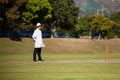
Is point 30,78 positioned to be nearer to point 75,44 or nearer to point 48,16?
point 75,44

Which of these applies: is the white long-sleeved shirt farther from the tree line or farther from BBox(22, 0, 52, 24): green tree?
BBox(22, 0, 52, 24): green tree

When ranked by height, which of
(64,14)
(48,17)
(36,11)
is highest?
(36,11)

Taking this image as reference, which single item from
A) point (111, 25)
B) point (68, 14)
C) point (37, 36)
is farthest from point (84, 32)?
point (37, 36)

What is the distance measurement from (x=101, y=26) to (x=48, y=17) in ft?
144

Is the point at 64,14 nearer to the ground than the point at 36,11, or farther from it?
nearer to the ground

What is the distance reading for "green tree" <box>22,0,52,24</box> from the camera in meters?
76.5

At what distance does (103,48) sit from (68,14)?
3748 cm

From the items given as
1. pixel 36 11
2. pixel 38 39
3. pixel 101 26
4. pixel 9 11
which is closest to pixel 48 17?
pixel 36 11

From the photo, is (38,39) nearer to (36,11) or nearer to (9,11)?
(9,11)

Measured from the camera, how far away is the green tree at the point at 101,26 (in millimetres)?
121562

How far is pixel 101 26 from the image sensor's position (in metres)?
123

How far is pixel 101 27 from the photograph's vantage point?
123 metres

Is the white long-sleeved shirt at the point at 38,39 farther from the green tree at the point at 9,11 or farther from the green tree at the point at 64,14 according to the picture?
the green tree at the point at 64,14

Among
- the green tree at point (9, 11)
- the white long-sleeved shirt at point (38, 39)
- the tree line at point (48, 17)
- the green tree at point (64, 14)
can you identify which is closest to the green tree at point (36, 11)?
the tree line at point (48, 17)
